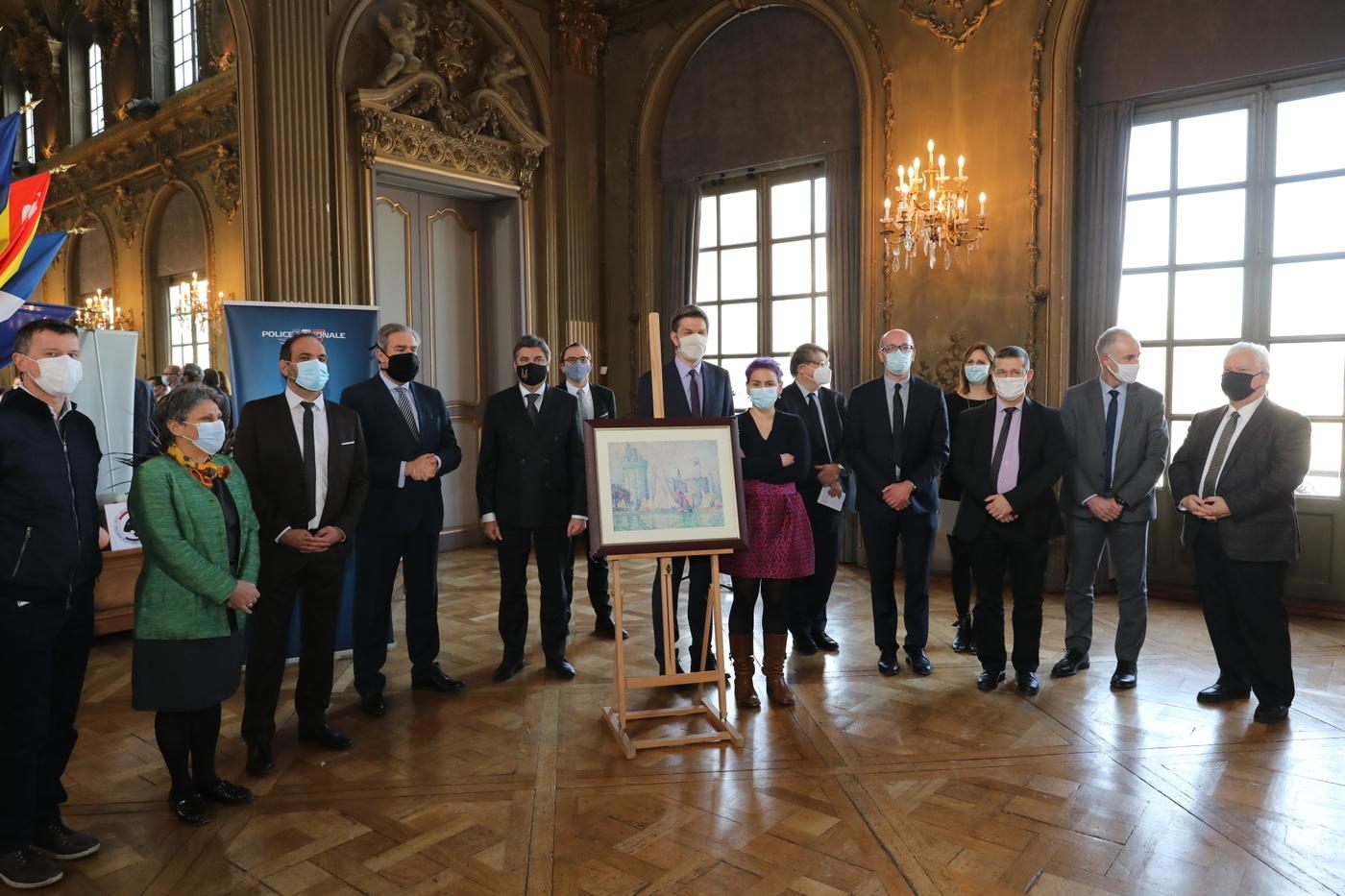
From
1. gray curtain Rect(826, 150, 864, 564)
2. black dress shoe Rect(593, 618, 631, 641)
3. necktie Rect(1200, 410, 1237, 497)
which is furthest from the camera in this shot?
gray curtain Rect(826, 150, 864, 564)

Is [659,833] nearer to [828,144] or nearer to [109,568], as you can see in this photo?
[109,568]

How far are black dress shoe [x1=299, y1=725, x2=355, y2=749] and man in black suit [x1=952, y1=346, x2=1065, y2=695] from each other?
107 inches

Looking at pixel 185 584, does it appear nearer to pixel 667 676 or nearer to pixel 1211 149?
pixel 667 676

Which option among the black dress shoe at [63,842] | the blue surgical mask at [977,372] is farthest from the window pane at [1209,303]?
the black dress shoe at [63,842]

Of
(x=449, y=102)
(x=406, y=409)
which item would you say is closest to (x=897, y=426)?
(x=406, y=409)

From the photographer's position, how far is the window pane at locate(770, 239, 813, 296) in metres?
7.59

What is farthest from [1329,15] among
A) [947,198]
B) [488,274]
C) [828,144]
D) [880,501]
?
[488,274]

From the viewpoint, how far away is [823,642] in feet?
16.0

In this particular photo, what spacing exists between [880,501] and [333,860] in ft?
9.29

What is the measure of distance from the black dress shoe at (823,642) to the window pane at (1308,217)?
12.2 feet

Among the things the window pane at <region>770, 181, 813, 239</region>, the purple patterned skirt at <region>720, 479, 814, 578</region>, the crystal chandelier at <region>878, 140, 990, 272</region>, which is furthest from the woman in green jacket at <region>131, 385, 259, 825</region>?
the window pane at <region>770, 181, 813, 239</region>

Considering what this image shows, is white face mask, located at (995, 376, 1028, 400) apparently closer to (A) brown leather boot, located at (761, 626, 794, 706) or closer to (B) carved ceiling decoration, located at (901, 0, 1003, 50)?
(A) brown leather boot, located at (761, 626, 794, 706)

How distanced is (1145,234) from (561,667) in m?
4.76

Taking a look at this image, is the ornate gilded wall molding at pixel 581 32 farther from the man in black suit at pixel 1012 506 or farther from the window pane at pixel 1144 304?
the man in black suit at pixel 1012 506
